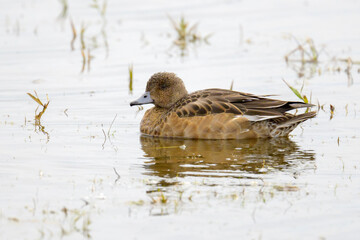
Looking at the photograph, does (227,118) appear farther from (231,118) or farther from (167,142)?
(167,142)

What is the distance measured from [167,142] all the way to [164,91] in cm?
103

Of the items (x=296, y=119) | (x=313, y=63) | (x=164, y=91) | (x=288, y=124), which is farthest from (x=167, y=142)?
(x=313, y=63)

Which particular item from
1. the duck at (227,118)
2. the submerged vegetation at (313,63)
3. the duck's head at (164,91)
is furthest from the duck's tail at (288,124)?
the submerged vegetation at (313,63)

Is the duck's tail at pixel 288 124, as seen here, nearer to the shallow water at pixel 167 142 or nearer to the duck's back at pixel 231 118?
the duck's back at pixel 231 118

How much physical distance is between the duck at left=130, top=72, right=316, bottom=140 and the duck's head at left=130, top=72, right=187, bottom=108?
46 centimetres

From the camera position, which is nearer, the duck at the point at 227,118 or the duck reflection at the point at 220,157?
the duck reflection at the point at 220,157

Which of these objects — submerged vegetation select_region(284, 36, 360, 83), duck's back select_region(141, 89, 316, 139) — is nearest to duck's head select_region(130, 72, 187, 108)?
duck's back select_region(141, 89, 316, 139)

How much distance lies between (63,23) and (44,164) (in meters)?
9.49

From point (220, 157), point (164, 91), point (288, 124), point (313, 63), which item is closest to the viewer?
point (220, 157)

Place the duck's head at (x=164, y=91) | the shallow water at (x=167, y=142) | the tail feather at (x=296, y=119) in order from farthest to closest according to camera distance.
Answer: the duck's head at (x=164, y=91)
the tail feather at (x=296, y=119)
the shallow water at (x=167, y=142)

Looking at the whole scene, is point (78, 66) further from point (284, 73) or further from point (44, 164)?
point (44, 164)

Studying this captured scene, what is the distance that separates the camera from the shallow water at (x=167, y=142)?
6.27m

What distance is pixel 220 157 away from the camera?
8.56 m

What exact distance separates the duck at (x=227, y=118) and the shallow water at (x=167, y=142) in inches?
6.6
